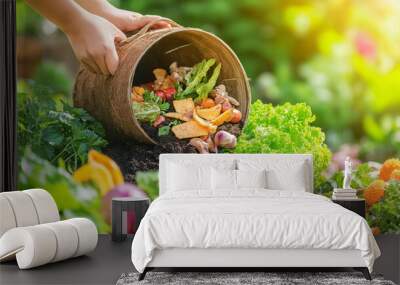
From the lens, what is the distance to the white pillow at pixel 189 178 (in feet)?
24.3

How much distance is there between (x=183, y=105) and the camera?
7.96 metres

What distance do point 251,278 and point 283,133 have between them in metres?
2.67

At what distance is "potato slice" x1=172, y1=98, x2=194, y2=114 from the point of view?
7.96 m

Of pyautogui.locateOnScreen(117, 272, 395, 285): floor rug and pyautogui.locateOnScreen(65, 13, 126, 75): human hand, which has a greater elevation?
pyautogui.locateOnScreen(65, 13, 126, 75): human hand

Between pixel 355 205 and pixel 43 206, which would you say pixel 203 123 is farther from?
pixel 43 206

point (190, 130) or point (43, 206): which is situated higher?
point (190, 130)

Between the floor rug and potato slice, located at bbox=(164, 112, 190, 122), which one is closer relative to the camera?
the floor rug

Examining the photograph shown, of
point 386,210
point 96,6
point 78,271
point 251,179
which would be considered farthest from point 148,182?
point 386,210

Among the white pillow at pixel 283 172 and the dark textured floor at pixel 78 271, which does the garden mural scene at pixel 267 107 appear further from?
the dark textured floor at pixel 78 271

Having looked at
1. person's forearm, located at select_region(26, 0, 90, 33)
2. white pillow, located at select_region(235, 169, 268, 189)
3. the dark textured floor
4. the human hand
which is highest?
person's forearm, located at select_region(26, 0, 90, 33)

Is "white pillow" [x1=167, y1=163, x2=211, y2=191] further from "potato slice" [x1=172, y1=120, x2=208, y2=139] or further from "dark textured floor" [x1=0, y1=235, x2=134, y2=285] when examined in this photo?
"dark textured floor" [x1=0, y1=235, x2=134, y2=285]

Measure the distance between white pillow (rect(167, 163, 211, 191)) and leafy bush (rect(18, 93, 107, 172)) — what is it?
991 millimetres

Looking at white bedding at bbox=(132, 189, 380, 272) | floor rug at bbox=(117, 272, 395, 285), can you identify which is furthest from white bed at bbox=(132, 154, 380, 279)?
floor rug at bbox=(117, 272, 395, 285)

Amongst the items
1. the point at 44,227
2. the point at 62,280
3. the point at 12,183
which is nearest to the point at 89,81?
the point at 12,183
